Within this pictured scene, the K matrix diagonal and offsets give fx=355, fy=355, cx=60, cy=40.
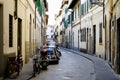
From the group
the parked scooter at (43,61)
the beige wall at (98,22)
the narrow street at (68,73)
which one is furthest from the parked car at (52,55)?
the beige wall at (98,22)

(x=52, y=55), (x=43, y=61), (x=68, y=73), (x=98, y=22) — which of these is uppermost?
(x=98, y=22)

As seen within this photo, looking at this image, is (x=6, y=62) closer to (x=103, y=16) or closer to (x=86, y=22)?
(x=103, y=16)

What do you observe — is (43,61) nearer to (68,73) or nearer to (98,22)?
(68,73)

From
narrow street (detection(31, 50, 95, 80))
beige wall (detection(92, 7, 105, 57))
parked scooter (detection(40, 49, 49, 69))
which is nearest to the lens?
narrow street (detection(31, 50, 95, 80))

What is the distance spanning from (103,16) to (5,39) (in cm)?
1464

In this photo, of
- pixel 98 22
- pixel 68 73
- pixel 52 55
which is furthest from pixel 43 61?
pixel 98 22

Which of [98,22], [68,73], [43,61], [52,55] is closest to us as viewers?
[68,73]

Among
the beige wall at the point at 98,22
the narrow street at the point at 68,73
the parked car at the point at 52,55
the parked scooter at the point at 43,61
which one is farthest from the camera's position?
the beige wall at the point at 98,22

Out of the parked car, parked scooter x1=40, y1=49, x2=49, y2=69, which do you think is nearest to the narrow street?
parked scooter x1=40, y1=49, x2=49, y2=69

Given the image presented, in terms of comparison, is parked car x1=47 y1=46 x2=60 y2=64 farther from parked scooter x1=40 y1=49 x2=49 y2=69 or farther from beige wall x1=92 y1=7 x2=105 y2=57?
beige wall x1=92 y1=7 x2=105 y2=57

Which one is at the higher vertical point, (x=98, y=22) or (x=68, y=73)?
(x=98, y=22)

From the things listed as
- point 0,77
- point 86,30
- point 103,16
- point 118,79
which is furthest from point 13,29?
point 86,30

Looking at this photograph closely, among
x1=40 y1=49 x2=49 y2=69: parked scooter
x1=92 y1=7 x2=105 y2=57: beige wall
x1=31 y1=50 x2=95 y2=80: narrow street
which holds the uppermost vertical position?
x1=92 y1=7 x2=105 y2=57: beige wall

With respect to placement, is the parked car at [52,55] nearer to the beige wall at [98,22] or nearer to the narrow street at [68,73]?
the narrow street at [68,73]
